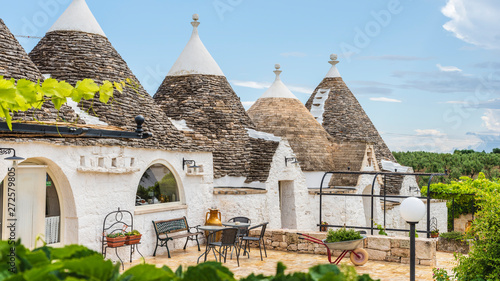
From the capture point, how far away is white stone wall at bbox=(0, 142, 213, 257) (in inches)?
437

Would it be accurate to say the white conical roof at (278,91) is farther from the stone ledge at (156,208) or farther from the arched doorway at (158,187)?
the stone ledge at (156,208)

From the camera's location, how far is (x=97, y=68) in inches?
574

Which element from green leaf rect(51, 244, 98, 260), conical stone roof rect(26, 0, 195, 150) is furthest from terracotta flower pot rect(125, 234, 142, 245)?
green leaf rect(51, 244, 98, 260)

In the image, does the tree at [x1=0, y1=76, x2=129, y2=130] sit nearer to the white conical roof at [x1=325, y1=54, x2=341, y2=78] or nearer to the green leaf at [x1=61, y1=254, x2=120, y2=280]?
the green leaf at [x1=61, y1=254, x2=120, y2=280]

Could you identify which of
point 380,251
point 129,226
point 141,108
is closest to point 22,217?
point 129,226

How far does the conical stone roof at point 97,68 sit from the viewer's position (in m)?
14.0

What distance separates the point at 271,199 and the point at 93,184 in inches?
296

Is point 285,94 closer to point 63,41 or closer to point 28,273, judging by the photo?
point 63,41

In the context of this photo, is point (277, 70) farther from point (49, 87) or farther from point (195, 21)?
point (49, 87)

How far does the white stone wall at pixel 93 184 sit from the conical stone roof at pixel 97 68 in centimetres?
83

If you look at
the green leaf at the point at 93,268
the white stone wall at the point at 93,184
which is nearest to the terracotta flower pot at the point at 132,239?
the white stone wall at the point at 93,184

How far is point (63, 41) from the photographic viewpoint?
1512cm

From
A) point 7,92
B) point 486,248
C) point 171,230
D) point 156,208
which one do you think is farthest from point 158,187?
point 7,92

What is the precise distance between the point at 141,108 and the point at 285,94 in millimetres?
10920
